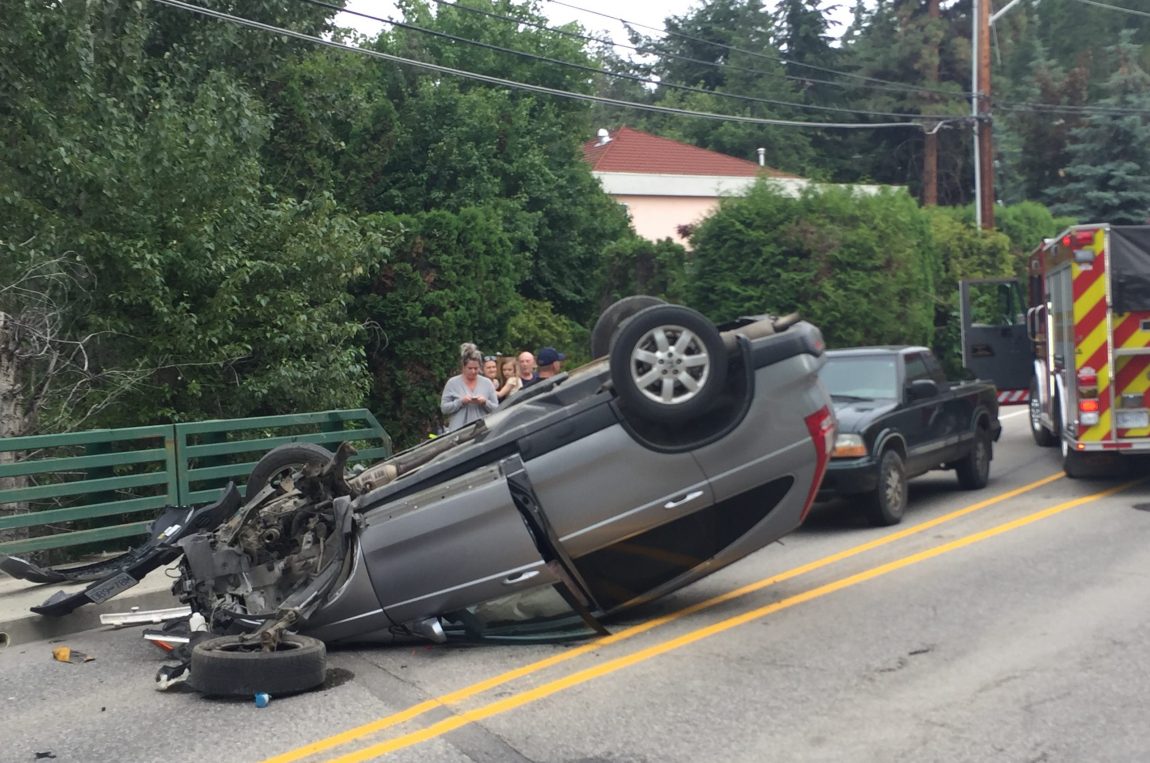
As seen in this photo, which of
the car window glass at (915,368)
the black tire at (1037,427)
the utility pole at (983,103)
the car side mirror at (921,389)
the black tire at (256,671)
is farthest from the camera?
the utility pole at (983,103)

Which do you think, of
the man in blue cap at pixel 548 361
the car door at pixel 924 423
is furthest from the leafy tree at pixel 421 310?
the car door at pixel 924 423

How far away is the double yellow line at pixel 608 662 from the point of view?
19.3 ft

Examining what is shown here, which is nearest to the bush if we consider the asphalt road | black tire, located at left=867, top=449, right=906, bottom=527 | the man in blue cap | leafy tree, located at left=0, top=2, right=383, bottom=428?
leafy tree, located at left=0, top=2, right=383, bottom=428

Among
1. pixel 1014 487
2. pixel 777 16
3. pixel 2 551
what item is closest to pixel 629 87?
pixel 777 16

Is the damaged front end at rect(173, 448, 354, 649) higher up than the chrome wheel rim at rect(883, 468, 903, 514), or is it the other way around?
the damaged front end at rect(173, 448, 354, 649)

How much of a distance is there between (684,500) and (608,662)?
110 cm

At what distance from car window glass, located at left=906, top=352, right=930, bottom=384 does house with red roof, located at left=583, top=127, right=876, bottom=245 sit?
1085 inches

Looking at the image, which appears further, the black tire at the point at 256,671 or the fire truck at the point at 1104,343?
the fire truck at the point at 1104,343

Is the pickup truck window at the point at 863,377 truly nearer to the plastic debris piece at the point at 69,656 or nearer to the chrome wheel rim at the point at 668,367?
the chrome wheel rim at the point at 668,367

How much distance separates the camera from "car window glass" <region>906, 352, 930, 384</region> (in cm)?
1340

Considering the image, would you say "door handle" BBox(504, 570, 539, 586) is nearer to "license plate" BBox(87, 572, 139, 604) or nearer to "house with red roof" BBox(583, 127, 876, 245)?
"license plate" BBox(87, 572, 139, 604)

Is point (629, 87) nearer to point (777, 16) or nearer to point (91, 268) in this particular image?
point (777, 16)

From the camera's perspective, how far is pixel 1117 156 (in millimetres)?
41688

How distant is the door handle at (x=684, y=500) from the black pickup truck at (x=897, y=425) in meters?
3.55
